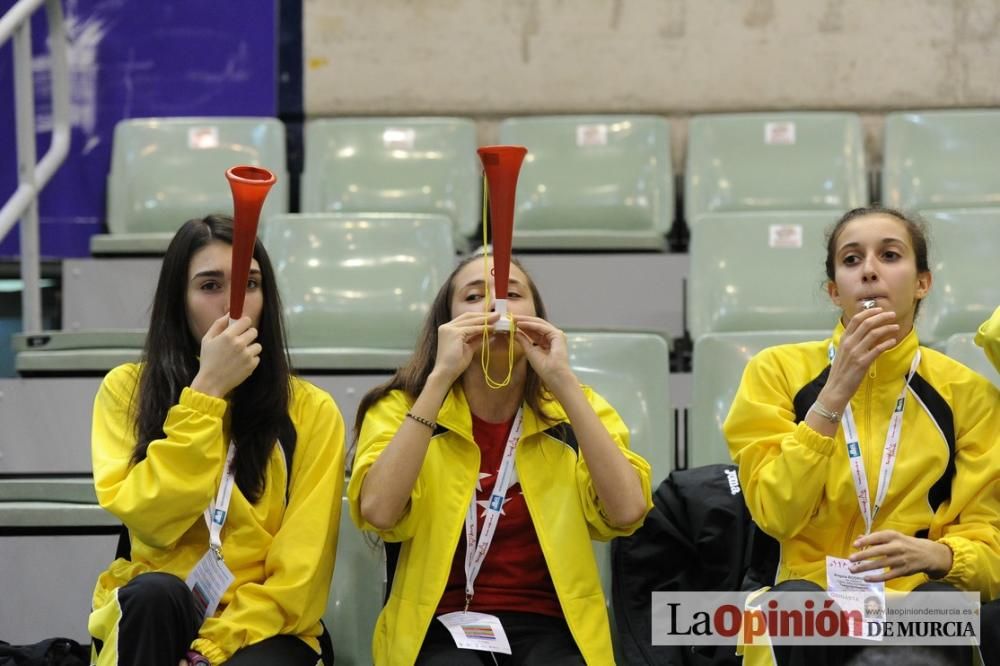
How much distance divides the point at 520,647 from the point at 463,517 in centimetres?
27

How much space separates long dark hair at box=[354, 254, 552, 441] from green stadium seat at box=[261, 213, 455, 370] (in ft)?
3.24

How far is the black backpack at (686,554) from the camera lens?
103 inches

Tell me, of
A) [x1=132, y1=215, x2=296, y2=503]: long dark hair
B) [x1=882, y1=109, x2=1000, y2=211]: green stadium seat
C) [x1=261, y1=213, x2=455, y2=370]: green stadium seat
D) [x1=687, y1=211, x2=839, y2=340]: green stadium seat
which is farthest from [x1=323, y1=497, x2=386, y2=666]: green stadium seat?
[x1=882, y1=109, x2=1000, y2=211]: green stadium seat

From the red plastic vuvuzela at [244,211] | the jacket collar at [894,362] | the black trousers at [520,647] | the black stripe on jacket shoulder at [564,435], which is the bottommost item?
the black trousers at [520,647]

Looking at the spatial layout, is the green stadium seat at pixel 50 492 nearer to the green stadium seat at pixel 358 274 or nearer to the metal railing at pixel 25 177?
the green stadium seat at pixel 358 274

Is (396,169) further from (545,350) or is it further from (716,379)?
(545,350)

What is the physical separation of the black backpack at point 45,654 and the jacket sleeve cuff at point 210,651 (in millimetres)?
396

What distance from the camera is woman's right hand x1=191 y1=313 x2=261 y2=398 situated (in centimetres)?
233

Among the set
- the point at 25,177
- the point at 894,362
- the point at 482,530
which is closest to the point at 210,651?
the point at 482,530

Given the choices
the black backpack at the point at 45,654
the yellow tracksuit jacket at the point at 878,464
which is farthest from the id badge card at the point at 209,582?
the yellow tracksuit jacket at the point at 878,464

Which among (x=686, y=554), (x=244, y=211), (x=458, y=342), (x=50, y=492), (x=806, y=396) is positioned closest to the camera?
(x=244, y=211)

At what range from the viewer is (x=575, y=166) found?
15.4ft

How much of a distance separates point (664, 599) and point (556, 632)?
294 millimetres

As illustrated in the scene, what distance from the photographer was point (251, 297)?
249 centimetres
